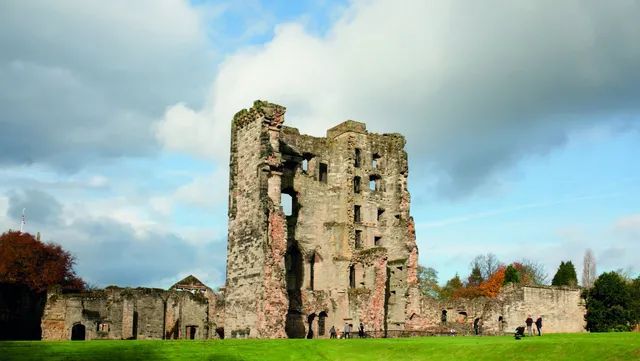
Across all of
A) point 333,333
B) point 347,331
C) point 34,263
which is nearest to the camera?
point 347,331

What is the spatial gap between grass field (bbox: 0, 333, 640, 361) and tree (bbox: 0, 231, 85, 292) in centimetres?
3679

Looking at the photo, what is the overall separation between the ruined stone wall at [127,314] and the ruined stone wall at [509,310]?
1646cm

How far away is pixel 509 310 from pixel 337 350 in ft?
89.9

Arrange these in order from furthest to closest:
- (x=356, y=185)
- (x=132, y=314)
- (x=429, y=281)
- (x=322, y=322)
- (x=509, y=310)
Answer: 1. (x=429, y=281)
2. (x=509, y=310)
3. (x=356, y=185)
4. (x=132, y=314)
5. (x=322, y=322)

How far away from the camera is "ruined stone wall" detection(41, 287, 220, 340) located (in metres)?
46.3

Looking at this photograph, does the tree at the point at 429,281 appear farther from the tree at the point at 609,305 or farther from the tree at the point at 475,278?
the tree at the point at 609,305

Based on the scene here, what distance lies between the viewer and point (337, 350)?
29.8m

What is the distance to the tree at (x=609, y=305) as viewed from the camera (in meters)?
56.5

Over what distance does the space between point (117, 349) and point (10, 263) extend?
39.8 m

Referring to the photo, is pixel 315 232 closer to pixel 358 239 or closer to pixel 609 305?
pixel 358 239

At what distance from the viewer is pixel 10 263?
201 feet

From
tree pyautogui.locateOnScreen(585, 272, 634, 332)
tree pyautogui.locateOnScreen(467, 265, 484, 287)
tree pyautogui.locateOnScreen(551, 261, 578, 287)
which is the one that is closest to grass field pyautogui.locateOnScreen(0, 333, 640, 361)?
tree pyautogui.locateOnScreen(585, 272, 634, 332)

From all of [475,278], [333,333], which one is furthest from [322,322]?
[475,278]

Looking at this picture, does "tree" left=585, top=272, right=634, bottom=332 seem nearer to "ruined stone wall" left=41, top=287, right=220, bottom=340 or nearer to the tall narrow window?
the tall narrow window
